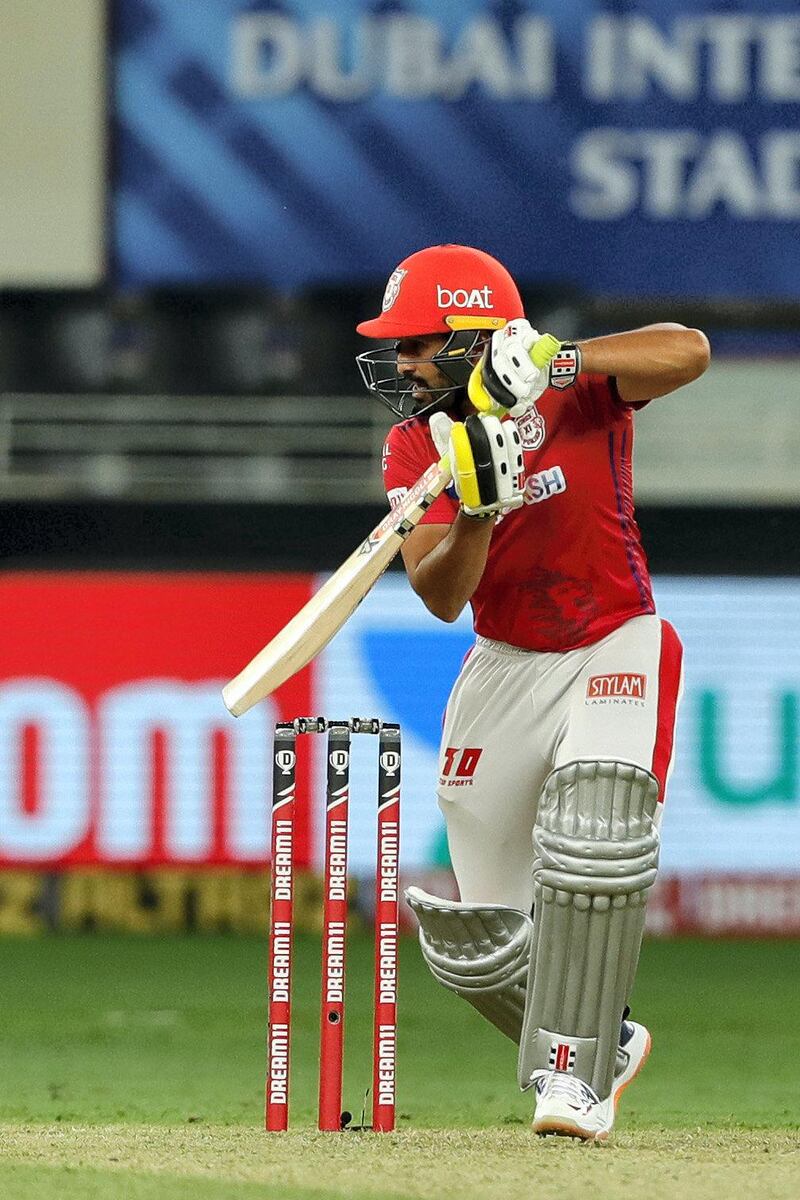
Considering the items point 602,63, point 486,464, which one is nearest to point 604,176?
point 602,63

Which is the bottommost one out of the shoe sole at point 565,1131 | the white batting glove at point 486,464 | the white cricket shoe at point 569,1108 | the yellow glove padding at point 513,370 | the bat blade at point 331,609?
the shoe sole at point 565,1131

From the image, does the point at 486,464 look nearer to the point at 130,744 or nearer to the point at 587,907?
the point at 587,907

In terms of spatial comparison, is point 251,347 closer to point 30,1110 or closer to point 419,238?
point 419,238

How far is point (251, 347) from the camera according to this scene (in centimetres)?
1464

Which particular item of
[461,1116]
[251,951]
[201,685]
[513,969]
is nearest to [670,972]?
[251,951]

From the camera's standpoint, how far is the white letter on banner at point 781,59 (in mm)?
14156

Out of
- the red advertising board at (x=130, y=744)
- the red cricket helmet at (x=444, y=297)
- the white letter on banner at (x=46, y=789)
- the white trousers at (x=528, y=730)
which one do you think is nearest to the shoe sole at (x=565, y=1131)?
the white trousers at (x=528, y=730)

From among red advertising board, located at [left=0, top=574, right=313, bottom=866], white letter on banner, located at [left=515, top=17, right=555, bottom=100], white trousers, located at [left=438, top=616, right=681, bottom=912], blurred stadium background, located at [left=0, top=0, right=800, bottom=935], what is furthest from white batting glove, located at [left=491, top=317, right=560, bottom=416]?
white letter on banner, located at [left=515, top=17, right=555, bottom=100]

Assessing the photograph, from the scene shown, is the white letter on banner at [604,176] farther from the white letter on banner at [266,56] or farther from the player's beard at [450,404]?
the player's beard at [450,404]

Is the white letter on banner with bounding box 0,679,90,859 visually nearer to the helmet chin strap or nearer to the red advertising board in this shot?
the red advertising board

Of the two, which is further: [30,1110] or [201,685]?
[201,685]

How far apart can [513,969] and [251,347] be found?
1039 cm

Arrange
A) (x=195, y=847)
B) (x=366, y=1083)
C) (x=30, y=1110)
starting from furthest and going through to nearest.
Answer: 1. (x=195, y=847)
2. (x=366, y=1083)
3. (x=30, y=1110)

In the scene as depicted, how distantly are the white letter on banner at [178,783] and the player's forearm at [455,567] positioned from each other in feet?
19.0
